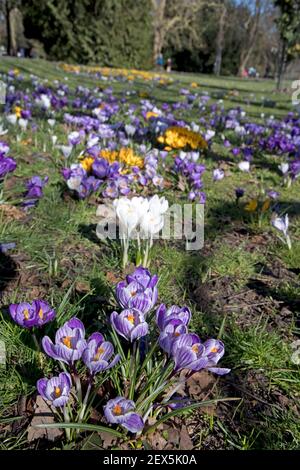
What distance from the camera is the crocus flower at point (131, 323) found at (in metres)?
1.19

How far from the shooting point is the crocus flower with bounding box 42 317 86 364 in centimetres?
114

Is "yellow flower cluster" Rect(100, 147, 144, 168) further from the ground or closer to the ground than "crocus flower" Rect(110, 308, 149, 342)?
closer to the ground

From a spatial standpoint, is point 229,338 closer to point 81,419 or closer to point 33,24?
point 81,419

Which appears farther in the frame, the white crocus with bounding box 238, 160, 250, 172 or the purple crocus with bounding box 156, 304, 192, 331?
the white crocus with bounding box 238, 160, 250, 172

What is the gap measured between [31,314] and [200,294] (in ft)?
2.88

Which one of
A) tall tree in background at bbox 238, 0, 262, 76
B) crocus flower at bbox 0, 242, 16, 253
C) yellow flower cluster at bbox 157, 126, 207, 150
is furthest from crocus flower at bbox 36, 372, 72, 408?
Result: tall tree in background at bbox 238, 0, 262, 76

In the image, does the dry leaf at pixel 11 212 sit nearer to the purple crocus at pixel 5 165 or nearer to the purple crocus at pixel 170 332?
the purple crocus at pixel 5 165

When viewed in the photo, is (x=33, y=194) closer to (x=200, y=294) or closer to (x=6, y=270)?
(x=6, y=270)

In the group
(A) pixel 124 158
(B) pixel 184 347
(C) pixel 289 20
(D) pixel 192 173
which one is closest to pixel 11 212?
(A) pixel 124 158

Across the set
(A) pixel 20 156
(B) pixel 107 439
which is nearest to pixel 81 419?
(B) pixel 107 439

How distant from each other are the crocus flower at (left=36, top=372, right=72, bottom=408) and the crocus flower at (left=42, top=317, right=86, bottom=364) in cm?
5

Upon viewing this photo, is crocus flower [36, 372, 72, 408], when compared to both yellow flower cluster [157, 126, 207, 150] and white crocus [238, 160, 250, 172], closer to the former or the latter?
white crocus [238, 160, 250, 172]

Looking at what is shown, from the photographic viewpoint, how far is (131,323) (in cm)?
120
